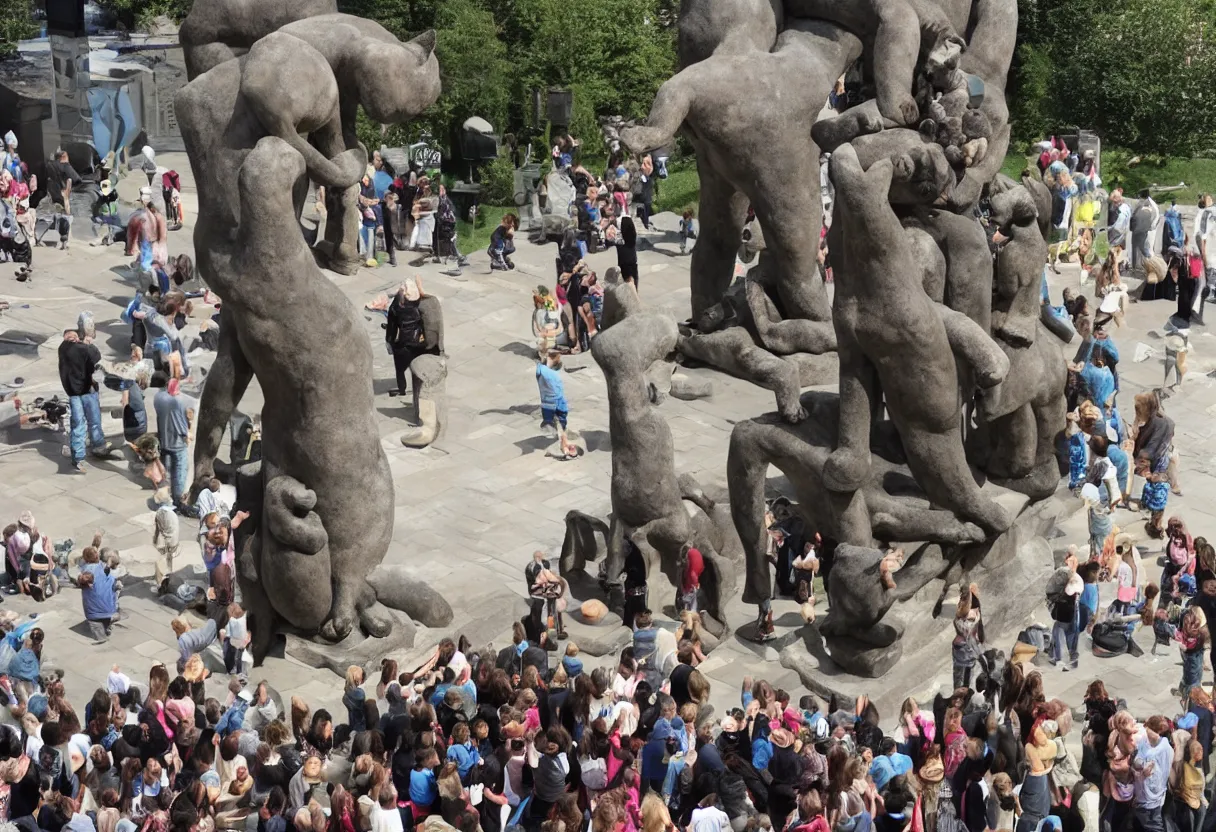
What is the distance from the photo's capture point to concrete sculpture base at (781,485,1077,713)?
2444 cm

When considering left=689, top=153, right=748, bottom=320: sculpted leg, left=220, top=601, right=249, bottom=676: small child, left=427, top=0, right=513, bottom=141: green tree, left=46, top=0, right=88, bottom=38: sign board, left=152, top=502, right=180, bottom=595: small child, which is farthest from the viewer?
left=427, top=0, right=513, bottom=141: green tree

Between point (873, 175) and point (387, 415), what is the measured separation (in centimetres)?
1091

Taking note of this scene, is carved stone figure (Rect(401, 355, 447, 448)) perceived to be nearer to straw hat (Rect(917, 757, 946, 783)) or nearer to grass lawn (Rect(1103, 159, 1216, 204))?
straw hat (Rect(917, 757, 946, 783))

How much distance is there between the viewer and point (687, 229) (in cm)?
3912

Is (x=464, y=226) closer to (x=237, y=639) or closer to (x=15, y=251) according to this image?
(x=15, y=251)

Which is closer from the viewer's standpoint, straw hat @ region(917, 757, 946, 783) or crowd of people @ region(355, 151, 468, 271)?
straw hat @ region(917, 757, 946, 783)

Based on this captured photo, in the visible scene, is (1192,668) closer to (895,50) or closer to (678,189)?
(895,50)

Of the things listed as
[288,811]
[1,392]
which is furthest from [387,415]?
[288,811]

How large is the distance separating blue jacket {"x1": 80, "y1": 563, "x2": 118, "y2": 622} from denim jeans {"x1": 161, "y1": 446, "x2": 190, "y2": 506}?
366 centimetres

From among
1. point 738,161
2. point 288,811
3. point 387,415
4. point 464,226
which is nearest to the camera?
point 288,811

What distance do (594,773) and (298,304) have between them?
6148 millimetres

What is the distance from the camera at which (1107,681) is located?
81.1 feet

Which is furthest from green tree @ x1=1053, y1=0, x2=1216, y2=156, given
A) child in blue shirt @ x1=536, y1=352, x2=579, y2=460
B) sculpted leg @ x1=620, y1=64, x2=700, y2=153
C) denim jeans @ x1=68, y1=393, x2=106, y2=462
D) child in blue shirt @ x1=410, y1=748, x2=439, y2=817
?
child in blue shirt @ x1=410, y1=748, x2=439, y2=817

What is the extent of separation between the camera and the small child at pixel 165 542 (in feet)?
89.0
